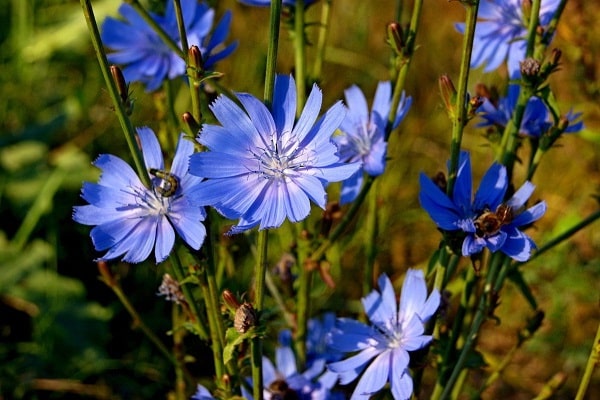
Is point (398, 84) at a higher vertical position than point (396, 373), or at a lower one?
higher

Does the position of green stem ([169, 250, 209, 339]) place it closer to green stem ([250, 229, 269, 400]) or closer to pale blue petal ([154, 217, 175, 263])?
pale blue petal ([154, 217, 175, 263])

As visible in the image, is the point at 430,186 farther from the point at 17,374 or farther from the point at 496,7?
the point at 17,374

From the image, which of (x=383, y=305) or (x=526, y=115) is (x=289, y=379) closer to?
(x=383, y=305)

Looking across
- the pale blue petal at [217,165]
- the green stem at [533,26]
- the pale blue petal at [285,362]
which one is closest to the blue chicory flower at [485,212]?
the green stem at [533,26]

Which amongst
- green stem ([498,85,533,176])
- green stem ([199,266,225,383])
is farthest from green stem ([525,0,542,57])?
green stem ([199,266,225,383])

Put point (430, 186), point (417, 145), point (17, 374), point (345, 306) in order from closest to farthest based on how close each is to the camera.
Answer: point (430, 186) → point (17, 374) → point (345, 306) → point (417, 145)

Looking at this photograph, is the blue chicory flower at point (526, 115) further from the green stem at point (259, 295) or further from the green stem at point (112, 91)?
the green stem at point (112, 91)

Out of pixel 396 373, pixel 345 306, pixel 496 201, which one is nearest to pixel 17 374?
pixel 345 306
